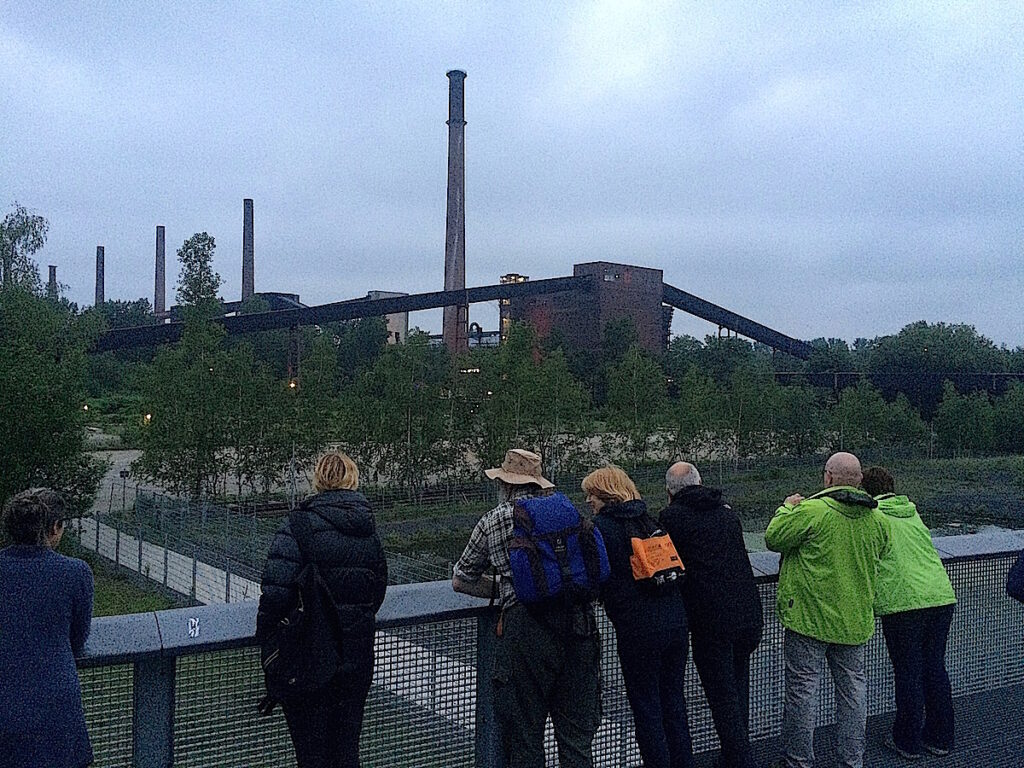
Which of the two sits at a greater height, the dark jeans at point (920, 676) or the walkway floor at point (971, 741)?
the dark jeans at point (920, 676)

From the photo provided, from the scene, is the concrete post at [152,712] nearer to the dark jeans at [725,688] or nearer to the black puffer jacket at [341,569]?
the black puffer jacket at [341,569]

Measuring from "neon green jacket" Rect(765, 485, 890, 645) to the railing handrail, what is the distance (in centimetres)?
169

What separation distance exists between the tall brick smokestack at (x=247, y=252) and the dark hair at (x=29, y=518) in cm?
7396

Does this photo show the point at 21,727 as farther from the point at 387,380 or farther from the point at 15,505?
the point at 387,380

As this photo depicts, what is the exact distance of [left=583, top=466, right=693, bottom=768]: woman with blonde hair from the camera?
3992 mm

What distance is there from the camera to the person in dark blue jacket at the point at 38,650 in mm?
2766

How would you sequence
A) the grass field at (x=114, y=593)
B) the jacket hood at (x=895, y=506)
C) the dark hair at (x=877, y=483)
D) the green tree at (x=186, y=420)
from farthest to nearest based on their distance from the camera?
1. the green tree at (x=186, y=420)
2. the grass field at (x=114, y=593)
3. the dark hair at (x=877, y=483)
4. the jacket hood at (x=895, y=506)

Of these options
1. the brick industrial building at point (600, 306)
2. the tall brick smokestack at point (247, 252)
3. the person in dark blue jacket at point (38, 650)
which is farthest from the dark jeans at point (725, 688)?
the tall brick smokestack at point (247, 252)

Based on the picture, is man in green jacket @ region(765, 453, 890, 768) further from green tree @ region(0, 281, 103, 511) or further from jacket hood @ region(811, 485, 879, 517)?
green tree @ region(0, 281, 103, 511)

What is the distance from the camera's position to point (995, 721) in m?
5.47

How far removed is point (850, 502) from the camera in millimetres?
4422

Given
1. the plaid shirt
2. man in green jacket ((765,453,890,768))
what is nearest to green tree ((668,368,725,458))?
man in green jacket ((765,453,890,768))

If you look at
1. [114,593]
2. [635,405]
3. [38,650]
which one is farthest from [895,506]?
[635,405]

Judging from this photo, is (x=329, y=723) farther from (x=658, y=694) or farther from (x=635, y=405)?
(x=635, y=405)
